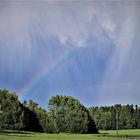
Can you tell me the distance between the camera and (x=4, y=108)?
138 meters

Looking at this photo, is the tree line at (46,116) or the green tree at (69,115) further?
the green tree at (69,115)

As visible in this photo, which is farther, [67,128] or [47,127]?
[67,128]

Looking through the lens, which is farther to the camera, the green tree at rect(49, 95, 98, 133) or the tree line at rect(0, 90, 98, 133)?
the green tree at rect(49, 95, 98, 133)

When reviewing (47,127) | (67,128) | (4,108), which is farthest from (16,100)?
(67,128)

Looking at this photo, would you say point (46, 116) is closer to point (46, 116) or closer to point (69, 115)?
point (46, 116)

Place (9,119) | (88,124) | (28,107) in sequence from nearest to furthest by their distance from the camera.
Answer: (9,119)
(28,107)
(88,124)

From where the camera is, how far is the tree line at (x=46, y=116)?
135 metres

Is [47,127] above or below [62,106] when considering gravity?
below

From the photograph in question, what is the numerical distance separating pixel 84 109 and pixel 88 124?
9.17m

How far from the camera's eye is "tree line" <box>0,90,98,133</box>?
135125 millimetres

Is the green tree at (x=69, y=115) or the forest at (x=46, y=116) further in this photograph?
the green tree at (x=69, y=115)

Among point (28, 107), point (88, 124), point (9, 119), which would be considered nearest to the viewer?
point (9, 119)

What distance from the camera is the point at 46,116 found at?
144 metres

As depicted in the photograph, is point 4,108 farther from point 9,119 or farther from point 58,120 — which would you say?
point 58,120
